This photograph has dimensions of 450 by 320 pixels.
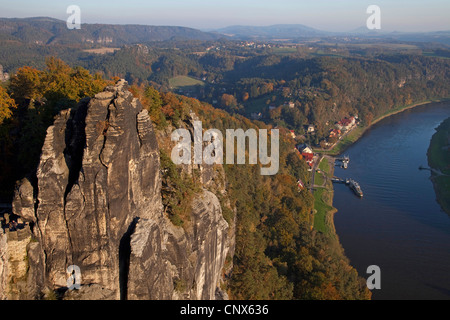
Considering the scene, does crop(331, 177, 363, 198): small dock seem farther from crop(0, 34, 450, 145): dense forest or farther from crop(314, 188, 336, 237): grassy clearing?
crop(0, 34, 450, 145): dense forest

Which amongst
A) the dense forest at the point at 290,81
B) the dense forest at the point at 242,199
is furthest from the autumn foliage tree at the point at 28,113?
the dense forest at the point at 290,81

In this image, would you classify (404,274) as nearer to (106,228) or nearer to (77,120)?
(106,228)

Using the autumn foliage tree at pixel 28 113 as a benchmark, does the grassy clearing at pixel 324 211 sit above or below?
below

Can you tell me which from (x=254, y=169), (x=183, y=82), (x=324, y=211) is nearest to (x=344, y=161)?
(x=324, y=211)

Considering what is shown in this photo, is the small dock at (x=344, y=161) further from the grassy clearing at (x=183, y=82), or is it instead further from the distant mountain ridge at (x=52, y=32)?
the distant mountain ridge at (x=52, y=32)

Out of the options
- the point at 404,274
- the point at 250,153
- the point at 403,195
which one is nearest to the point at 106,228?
the point at 404,274

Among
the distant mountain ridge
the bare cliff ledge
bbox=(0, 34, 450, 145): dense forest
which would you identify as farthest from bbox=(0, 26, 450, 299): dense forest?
the distant mountain ridge
